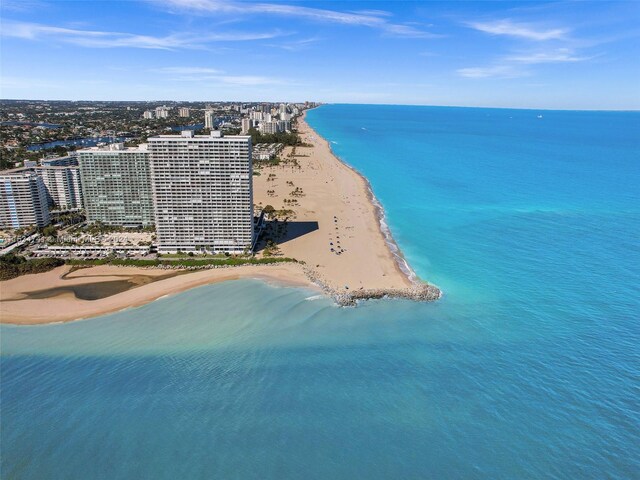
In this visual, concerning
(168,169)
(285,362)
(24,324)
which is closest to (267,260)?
(168,169)

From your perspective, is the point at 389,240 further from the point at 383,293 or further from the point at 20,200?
the point at 20,200

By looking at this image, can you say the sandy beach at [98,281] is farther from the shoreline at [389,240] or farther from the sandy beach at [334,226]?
the shoreline at [389,240]

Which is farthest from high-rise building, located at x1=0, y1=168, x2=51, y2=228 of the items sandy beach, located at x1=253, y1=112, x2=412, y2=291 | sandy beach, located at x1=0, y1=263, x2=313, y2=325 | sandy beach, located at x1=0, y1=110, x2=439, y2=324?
sandy beach, located at x1=253, y1=112, x2=412, y2=291

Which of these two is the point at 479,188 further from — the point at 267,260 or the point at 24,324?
the point at 24,324

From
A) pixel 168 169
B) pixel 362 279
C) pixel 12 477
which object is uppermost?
pixel 168 169

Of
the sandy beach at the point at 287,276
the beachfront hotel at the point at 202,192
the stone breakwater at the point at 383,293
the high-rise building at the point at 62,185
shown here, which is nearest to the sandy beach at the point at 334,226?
the sandy beach at the point at 287,276

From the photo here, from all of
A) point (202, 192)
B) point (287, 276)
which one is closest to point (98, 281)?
point (202, 192)
